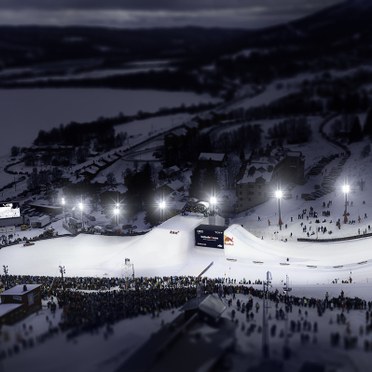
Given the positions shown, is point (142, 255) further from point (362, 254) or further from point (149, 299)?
point (362, 254)

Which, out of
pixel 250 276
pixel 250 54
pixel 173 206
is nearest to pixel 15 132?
pixel 250 54

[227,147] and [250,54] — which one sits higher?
[250,54]

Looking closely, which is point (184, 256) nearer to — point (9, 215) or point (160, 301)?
point (160, 301)

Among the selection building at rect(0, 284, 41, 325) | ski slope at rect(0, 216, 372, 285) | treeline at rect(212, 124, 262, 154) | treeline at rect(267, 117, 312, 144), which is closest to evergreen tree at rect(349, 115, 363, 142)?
treeline at rect(267, 117, 312, 144)

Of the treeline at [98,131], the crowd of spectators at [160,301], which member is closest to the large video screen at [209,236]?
the crowd of spectators at [160,301]

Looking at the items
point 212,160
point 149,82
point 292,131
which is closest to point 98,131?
point 149,82

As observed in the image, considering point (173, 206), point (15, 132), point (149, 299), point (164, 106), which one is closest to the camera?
point (149, 299)
